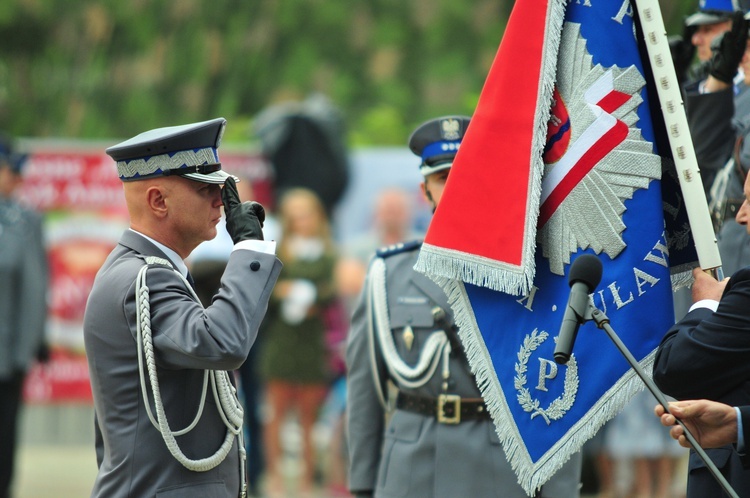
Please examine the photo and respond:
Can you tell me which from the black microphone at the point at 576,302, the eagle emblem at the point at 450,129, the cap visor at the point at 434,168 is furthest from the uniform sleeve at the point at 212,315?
the eagle emblem at the point at 450,129

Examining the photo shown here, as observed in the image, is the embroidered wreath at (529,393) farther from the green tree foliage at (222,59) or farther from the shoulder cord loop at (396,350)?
the green tree foliage at (222,59)

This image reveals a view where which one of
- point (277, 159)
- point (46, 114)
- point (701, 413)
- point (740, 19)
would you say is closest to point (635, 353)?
point (701, 413)

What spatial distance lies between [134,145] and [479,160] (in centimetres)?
106

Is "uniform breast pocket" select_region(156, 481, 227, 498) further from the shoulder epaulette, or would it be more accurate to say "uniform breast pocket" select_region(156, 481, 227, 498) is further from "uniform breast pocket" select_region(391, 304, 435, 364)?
the shoulder epaulette

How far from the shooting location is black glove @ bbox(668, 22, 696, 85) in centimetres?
508

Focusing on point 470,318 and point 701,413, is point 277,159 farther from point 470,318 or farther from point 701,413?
point 701,413

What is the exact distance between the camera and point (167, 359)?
11.2ft

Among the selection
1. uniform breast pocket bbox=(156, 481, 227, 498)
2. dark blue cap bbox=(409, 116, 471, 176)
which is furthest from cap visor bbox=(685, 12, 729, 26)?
uniform breast pocket bbox=(156, 481, 227, 498)

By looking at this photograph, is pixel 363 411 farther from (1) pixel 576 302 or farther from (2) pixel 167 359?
(1) pixel 576 302

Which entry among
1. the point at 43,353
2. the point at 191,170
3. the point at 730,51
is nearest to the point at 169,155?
the point at 191,170

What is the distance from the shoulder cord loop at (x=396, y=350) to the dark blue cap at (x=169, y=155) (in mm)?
1224

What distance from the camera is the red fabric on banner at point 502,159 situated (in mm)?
3863

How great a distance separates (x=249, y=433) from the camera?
29.1 feet

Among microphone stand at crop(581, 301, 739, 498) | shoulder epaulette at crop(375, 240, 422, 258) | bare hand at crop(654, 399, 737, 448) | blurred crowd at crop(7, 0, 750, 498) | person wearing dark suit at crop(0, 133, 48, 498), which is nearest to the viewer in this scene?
microphone stand at crop(581, 301, 739, 498)
